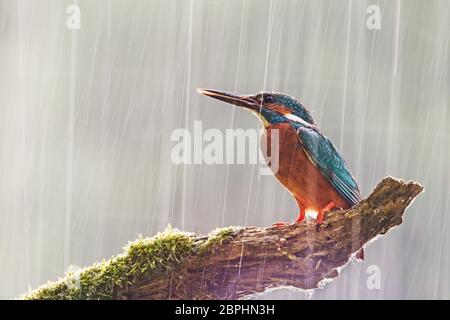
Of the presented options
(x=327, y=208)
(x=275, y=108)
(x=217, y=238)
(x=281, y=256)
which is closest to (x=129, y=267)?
(x=217, y=238)

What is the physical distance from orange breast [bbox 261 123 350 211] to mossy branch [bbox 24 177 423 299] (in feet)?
1.50

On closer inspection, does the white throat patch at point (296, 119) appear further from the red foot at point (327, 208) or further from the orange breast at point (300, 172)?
the red foot at point (327, 208)

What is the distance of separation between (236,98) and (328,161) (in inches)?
19.0

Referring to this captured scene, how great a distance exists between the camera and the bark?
237 centimetres

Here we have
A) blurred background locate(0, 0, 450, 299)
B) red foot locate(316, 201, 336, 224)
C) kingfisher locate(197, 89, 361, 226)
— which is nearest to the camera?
red foot locate(316, 201, 336, 224)

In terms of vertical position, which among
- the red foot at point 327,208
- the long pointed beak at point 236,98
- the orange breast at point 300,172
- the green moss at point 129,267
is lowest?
the green moss at point 129,267

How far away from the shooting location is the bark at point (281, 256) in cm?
237

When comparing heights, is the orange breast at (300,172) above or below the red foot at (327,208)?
above

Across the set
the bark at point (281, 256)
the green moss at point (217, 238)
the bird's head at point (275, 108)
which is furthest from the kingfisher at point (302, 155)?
the green moss at point (217, 238)

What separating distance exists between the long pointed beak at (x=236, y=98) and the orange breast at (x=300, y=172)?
0.14 m

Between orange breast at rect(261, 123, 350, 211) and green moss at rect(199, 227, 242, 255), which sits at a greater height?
orange breast at rect(261, 123, 350, 211)

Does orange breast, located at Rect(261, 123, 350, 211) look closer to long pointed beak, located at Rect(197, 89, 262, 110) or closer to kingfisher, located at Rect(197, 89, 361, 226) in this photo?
kingfisher, located at Rect(197, 89, 361, 226)

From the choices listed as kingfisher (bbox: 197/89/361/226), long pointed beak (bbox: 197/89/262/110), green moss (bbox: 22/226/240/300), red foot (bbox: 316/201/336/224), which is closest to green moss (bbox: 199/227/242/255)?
green moss (bbox: 22/226/240/300)

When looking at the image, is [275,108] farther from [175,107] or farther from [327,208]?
[175,107]
